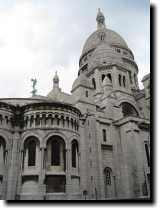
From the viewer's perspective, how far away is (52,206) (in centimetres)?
1206

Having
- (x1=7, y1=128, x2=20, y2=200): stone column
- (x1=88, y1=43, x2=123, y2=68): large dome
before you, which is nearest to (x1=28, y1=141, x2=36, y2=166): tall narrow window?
(x1=7, y1=128, x2=20, y2=200): stone column

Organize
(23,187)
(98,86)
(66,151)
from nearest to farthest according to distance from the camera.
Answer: (23,187) → (66,151) → (98,86)

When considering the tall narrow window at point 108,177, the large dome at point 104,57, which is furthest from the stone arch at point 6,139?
the large dome at point 104,57

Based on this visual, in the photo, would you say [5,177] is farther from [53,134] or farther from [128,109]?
[128,109]

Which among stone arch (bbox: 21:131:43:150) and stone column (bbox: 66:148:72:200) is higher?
stone arch (bbox: 21:131:43:150)

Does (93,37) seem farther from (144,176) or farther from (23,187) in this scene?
(23,187)

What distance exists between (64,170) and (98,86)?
70.5 feet

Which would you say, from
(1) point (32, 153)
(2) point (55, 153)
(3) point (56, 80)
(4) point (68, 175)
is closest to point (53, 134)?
(2) point (55, 153)

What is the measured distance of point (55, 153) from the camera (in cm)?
2305

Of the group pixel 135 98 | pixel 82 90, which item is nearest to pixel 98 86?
pixel 135 98

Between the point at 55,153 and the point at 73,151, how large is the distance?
2501 millimetres

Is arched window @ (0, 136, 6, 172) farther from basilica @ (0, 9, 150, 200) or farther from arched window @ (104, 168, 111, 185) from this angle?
arched window @ (104, 168, 111, 185)

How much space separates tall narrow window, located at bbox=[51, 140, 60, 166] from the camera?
889 inches

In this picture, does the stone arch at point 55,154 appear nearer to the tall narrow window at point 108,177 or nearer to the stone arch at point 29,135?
the stone arch at point 29,135
